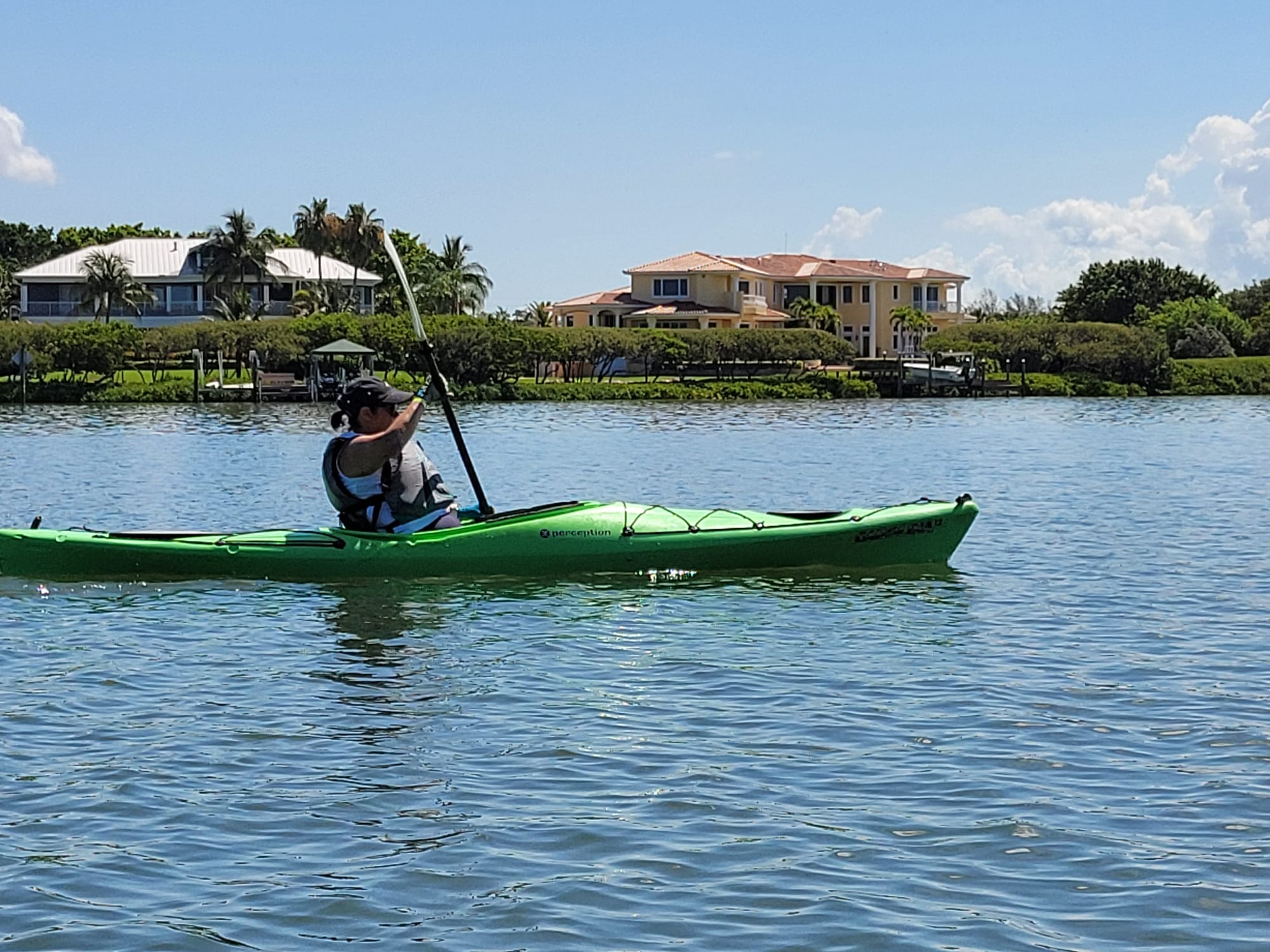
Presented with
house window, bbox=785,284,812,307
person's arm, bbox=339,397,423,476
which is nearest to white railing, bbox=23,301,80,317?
house window, bbox=785,284,812,307

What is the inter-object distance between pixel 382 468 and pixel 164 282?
73375 millimetres

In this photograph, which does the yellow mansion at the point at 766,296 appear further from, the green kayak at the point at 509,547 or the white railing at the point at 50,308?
the green kayak at the point at 509,547

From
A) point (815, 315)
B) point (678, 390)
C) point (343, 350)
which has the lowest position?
point (678, 390)

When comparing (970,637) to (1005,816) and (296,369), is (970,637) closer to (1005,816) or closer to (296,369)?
(1005,816)

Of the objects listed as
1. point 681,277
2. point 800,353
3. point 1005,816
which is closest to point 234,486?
point 1005,816

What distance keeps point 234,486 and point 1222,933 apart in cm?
2342

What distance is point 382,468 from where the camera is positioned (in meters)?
14.0

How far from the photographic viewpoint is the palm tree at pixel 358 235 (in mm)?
83875

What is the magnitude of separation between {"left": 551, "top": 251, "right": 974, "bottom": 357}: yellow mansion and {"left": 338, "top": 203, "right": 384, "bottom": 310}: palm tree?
38.3 feet

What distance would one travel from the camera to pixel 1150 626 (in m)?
13.3

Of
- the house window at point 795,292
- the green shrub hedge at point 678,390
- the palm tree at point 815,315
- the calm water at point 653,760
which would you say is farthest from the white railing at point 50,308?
the calm water at point 653,760

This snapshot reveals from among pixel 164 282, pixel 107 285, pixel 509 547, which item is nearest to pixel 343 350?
pixel 107 285

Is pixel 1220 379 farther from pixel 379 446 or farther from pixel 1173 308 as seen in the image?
pixel 379 446

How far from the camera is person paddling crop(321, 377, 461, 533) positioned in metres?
13.6
